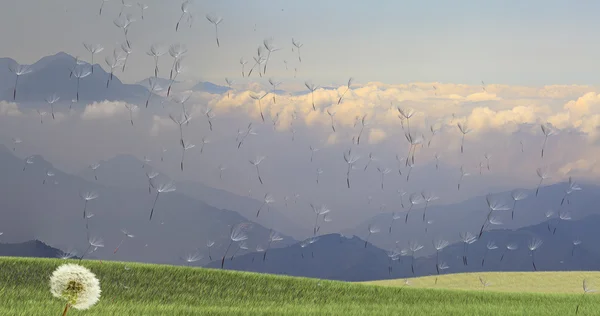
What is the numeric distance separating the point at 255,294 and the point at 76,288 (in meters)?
8.74

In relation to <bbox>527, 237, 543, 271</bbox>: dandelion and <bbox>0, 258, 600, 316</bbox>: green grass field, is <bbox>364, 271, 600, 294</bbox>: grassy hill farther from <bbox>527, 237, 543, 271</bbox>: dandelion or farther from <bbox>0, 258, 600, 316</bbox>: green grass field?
<bbox>0, 258, 600, 316</bbox>: green grass field

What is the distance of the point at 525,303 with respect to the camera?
1273 cm

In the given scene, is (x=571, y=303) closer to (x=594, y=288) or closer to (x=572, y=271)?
(x=594, y=288)

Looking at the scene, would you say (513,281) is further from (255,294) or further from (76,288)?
(76,288)

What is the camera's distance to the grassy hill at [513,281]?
22594mm

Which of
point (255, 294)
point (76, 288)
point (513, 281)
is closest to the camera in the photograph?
point (76, 288)

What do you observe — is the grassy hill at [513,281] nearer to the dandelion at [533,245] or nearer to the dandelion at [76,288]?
the dandelion at [533,245]

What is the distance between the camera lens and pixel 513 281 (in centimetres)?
2389

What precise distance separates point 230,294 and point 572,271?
62.5ft

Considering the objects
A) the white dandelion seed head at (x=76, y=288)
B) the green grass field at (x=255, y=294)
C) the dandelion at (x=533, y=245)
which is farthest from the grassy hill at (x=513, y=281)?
the white dandelion seed head at (x=76, y=288)

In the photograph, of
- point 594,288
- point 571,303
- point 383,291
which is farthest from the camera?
point 594,288

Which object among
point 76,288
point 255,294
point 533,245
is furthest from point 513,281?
point 76,288

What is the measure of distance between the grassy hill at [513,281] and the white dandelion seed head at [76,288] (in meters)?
18.2

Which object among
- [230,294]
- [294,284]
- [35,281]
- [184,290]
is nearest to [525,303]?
[294,284]
